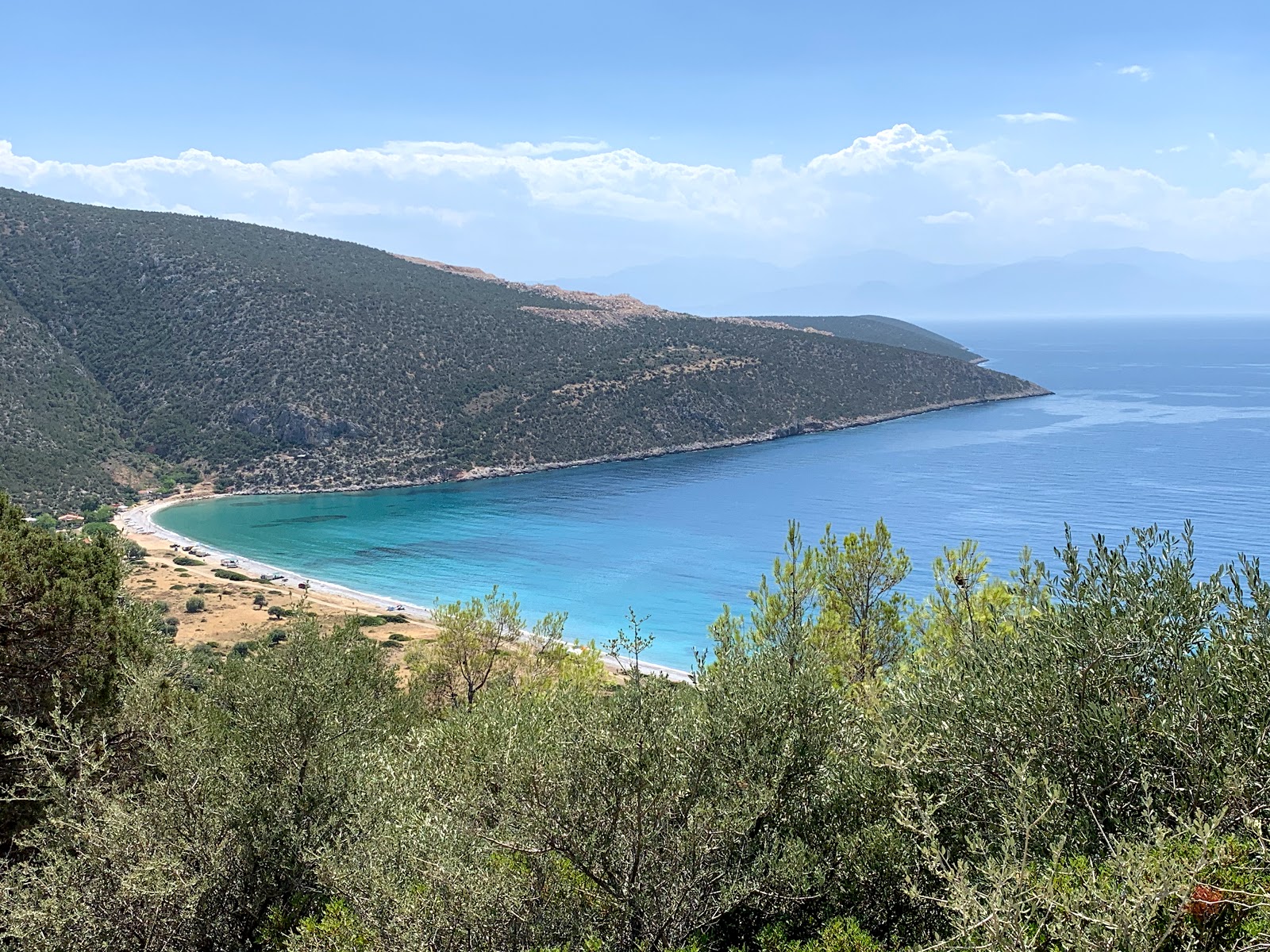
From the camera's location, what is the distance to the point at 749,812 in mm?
10320

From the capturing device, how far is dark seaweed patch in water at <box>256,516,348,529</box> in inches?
3300

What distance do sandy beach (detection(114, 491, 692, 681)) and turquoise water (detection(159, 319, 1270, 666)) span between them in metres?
2.40

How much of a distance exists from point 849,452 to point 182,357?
306ft

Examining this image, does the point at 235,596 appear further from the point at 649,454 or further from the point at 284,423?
the point at 649,454

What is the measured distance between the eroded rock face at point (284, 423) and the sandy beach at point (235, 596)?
24816 millimetres

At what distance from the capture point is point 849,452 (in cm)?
11600

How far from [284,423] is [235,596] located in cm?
4701

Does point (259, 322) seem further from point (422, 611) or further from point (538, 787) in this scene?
point (538, 787)

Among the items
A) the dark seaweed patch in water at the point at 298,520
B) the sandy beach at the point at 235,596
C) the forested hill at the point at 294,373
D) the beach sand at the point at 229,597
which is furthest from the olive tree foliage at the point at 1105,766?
the forested hill at the point at 294,373

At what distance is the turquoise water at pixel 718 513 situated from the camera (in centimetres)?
6625

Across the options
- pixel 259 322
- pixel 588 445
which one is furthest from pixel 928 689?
pixel 259 322

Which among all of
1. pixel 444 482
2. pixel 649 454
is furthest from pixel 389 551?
pixel 649 454

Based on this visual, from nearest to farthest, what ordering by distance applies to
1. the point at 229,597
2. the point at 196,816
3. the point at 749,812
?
the point at 749,812, the point at 196,816, the point at 229,597

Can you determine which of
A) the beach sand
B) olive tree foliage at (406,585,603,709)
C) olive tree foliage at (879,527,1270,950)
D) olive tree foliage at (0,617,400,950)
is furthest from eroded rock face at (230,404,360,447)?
olive tree foliage at (879,527,1270,950)
